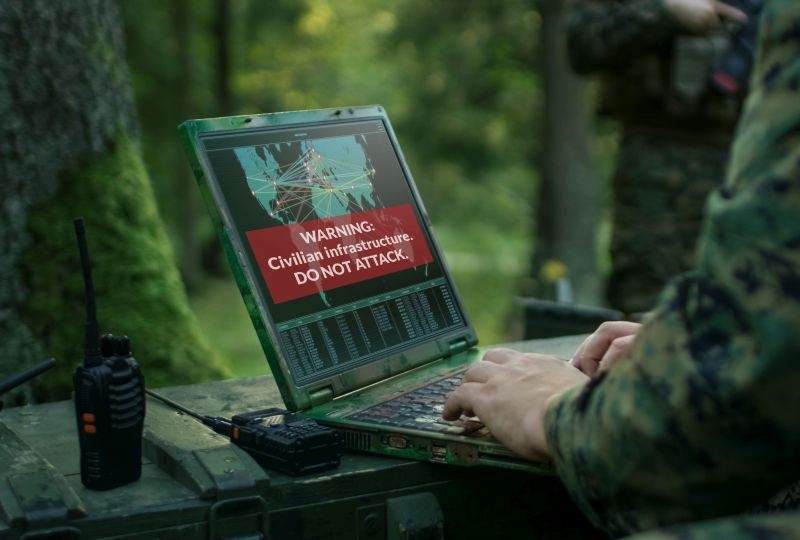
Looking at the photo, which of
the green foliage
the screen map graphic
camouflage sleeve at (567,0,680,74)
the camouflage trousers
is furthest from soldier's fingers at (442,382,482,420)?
the green foliage

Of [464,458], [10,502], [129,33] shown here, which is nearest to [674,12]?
[464,458]

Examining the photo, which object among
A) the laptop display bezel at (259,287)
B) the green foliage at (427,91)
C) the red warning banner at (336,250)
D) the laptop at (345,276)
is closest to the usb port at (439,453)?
the laptop at (345,276)

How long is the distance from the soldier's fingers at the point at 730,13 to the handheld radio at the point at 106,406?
4170 millimetres

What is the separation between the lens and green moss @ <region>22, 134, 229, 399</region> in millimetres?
2986

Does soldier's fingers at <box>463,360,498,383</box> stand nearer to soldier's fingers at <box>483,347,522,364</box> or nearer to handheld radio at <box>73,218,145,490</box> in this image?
soldier's fingers at <box>483,347,522,364</box>

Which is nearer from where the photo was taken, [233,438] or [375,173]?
[233,438]

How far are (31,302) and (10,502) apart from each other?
138cm

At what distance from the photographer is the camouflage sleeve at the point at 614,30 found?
5254 mm

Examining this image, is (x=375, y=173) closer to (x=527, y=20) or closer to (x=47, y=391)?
(x=47, y=391)

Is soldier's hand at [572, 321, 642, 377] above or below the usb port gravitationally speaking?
above

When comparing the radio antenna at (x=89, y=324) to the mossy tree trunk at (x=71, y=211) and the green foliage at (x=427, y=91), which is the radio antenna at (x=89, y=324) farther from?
the green foliage at (x=427, y=91)

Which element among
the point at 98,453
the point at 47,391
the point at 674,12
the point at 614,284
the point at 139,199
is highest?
the point at 674,12

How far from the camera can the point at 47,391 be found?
2.94m

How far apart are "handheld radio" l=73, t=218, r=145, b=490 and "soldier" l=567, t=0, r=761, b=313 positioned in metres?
3.99
